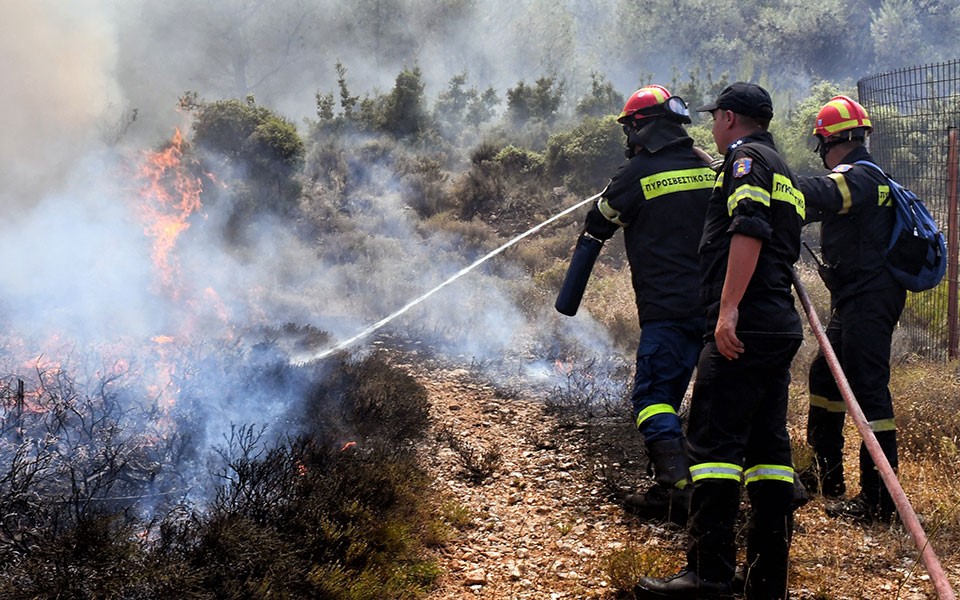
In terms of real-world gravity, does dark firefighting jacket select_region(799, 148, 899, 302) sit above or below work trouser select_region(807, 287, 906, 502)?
above

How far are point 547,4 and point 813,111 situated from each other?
25239 millimetres

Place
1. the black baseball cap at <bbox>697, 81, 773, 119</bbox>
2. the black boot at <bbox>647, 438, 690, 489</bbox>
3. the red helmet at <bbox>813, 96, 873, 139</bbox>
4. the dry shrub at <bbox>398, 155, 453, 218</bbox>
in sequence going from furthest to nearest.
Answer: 1. the dry shrub at <bbox>398, 155, 453, 218</bbox>
2. the red helmet at <bbox>813, 96, 873, 139</bbox>
3. the black boot at <bbox>647, 438, 690, 489</bbox>
4. the black baseball cap at <bbox>697, 81, 773, 119</bbox>

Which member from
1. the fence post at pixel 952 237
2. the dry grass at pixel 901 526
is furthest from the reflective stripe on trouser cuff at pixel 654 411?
the fence post at pixel 952 237

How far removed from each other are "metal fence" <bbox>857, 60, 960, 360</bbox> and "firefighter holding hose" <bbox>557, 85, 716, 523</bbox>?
14.2 feet

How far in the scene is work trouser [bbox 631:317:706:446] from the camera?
360 centimetres

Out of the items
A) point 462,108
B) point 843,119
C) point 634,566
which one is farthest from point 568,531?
point 462,108

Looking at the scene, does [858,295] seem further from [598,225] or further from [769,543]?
[769,543]

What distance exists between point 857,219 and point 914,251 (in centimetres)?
35

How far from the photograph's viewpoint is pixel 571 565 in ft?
11.6

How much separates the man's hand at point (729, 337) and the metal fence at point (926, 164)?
5.14m

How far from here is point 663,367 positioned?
11.9 ft

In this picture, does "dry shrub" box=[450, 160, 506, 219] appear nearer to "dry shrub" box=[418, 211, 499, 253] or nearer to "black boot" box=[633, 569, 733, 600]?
"dry shrub" box=[418, 211, 499, 253]

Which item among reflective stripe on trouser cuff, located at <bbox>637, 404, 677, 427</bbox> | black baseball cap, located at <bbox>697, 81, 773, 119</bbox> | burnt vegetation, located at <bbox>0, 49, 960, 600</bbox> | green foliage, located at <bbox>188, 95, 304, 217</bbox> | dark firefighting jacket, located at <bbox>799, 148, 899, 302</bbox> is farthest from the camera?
green foliage, located at <bbox>188, 95, 304, 217</bbox>

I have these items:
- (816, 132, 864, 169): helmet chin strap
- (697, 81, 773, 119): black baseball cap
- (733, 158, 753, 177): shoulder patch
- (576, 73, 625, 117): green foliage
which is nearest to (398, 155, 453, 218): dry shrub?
(576, 73, 625, 117): green foliage
